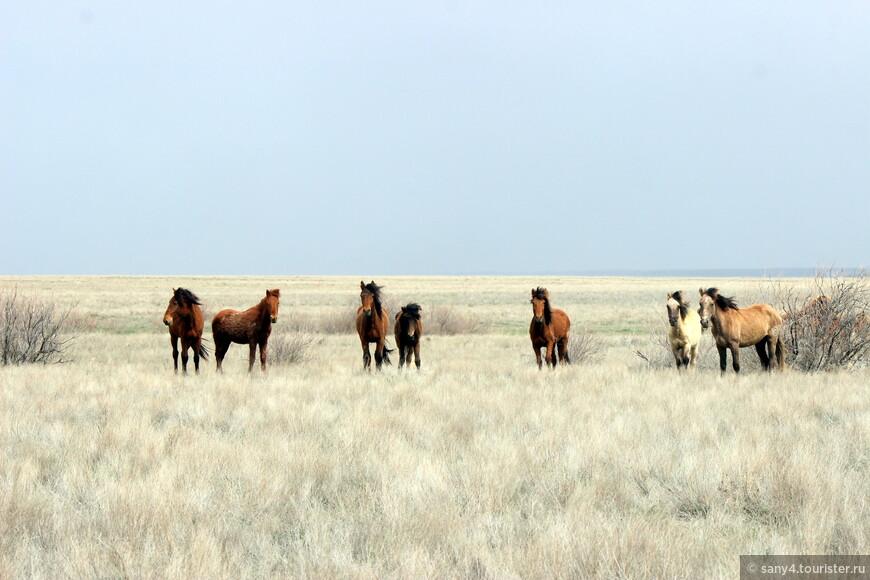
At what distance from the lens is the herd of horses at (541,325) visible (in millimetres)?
12344

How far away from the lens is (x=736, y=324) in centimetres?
1233

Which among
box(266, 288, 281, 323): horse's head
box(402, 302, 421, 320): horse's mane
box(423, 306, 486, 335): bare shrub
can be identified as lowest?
Answer: box(423, 306, 486, 335): bare shrub

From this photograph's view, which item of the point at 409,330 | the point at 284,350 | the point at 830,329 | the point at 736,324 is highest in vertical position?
the point at 736,324

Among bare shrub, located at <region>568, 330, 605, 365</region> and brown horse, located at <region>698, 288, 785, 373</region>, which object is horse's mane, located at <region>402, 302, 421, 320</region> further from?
brown horse, located at <region>698, 288, 785, 373</region>

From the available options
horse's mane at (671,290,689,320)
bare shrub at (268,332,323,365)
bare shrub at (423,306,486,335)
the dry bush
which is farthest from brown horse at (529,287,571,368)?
bare shrub at (423,306,486,335)

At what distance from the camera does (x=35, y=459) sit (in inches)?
253

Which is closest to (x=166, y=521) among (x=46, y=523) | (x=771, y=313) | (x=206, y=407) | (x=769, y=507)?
(x=46, y=523)

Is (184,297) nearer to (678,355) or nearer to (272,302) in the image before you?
(272,302)

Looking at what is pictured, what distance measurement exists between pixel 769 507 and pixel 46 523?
4.95 metres

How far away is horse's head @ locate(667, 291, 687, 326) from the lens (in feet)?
39.7

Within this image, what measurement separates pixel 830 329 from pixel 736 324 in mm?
2742

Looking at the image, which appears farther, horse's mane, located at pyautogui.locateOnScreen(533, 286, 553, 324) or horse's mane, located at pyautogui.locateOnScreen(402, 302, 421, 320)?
horse's mane, located at pyautogui.locateOnScreen(402, 302, 421, 320)

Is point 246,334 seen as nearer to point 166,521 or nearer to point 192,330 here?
point 192,330

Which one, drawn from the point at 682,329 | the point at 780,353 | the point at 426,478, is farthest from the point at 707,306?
the point at 426,478
